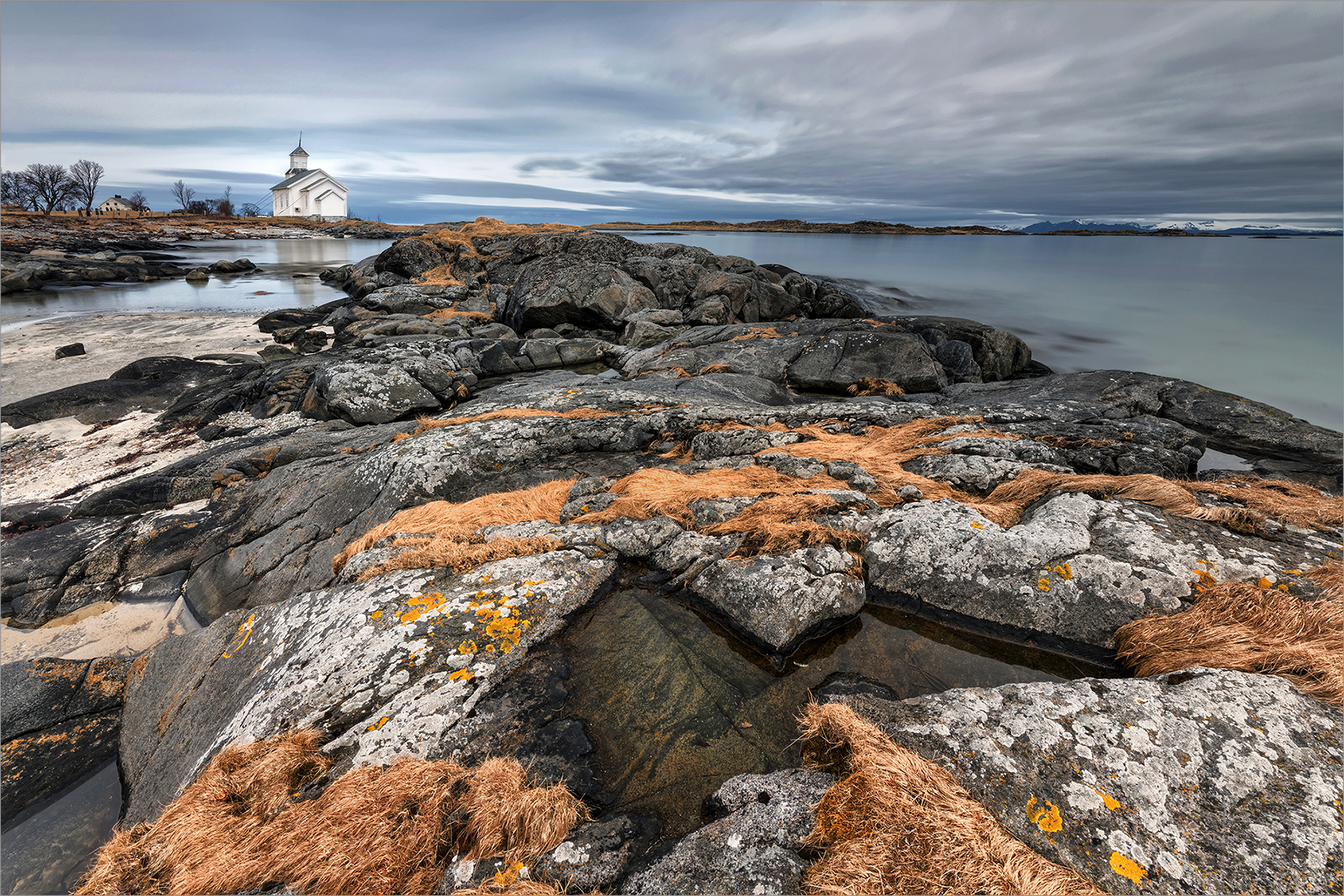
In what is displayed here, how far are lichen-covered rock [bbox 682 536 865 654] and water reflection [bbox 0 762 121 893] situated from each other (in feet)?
21.8

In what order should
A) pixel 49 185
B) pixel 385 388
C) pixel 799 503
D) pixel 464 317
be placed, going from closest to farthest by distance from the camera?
pixel 799 503 → pixel 385 388 → pixel 464 317 → pixel 49 185

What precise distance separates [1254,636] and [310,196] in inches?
7430

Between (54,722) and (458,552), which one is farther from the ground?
(458,552)

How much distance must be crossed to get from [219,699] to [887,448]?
34.0 ft

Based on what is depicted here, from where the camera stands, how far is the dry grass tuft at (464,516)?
717cm

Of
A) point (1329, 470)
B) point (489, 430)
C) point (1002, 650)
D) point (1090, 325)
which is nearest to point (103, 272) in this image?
point (489, 430)

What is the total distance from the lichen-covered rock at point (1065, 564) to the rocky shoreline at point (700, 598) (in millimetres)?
33

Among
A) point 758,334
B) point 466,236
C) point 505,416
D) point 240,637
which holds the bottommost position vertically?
point 240,637

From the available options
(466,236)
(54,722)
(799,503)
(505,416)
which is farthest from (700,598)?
(466,236)

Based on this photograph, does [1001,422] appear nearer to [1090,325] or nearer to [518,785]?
[518,785]

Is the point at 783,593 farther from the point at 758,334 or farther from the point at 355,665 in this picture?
the point at 758,334

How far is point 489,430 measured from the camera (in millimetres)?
10141

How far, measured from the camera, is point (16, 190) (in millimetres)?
105062

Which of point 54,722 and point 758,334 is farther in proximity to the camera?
point 758,334
